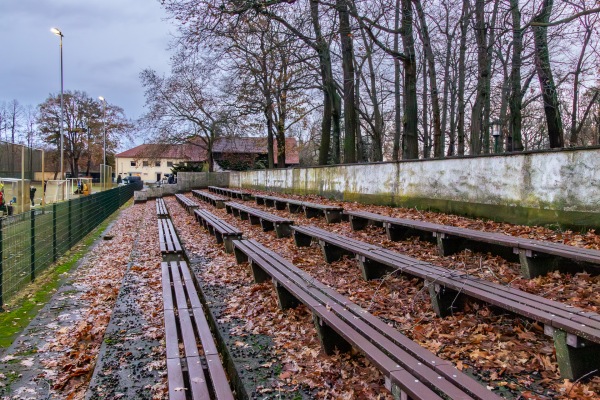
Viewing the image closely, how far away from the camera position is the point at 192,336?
11.8 feet

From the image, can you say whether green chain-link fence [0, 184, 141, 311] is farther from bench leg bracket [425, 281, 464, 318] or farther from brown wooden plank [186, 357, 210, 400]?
bench leg bracket [425, 281, 464, 318]

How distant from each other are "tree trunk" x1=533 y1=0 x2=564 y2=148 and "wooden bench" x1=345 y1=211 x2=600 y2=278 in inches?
218

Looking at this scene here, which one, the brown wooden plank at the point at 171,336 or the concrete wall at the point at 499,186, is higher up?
the concrete wall at the point at 499,186

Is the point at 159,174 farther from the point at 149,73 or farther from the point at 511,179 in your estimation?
the point at 511,179

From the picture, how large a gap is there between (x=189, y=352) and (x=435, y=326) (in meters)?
1.83

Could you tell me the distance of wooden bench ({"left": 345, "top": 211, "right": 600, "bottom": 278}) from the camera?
3818mm

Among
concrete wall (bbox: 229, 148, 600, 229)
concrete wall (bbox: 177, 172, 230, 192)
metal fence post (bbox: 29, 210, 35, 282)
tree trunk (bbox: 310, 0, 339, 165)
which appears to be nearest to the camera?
concrete wall (bbox: 229, 148, 600, 229)

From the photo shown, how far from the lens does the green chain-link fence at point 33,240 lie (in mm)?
5791

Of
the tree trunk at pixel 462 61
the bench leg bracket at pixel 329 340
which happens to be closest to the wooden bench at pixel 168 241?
the bench leg bracket at pixel 329 340

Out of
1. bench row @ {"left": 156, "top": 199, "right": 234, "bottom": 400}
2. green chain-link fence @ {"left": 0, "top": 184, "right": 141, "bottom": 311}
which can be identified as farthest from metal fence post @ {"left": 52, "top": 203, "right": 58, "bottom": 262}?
bench row @ {"left": 156, "top": 199, "right": 234, "bottom": 400}

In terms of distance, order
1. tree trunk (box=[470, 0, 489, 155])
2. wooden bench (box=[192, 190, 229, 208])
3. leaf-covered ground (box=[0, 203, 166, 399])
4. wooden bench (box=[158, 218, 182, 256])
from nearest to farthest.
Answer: leaf-covered ground (box=[0, 203, 166, 399]) < wooden bench (box=[158, 218, 182, 256]) < tree trunk (box=[470, 0, 489, 155]) < wooden bench (box=[192, 190, 229, 208])

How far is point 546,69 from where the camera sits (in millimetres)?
11625

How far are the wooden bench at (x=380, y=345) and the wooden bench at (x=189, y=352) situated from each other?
792 millimetres

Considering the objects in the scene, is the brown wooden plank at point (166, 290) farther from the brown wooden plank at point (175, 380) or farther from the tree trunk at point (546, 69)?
the tree trunk at point (546, 69)
